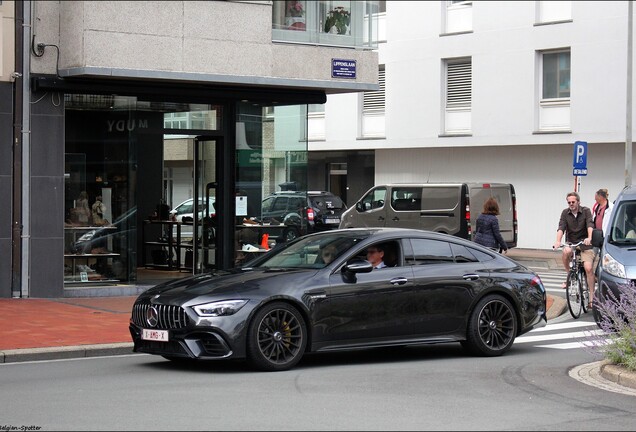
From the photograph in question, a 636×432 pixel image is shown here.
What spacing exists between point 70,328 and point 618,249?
741cm

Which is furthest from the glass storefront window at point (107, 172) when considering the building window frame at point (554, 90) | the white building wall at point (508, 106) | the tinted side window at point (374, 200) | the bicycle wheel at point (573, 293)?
the building window frame at point (554, 90)

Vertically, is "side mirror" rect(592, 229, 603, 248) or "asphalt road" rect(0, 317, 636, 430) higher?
"side mirror" rect(592, 229, 603, 248)

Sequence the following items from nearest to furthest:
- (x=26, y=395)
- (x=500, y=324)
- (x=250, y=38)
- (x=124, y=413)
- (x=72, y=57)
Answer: (x=124, y=413)
(x=26, y=395)
(x=500, y=324)
(x=72, y=57)
(x=250, y=38)

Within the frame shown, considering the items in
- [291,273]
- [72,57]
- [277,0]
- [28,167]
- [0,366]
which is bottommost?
[0,366]

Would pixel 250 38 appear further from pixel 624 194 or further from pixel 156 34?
pixel 624 194

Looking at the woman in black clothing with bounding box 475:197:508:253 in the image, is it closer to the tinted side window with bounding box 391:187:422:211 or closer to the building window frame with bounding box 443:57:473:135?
the tinted side window with bounding box 391:187:422:211

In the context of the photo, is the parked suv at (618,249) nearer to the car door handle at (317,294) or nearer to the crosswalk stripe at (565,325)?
the crosswalk stripe at (565,325)

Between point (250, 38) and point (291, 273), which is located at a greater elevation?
point (250, 38)

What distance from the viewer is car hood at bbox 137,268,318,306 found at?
10.9 metres

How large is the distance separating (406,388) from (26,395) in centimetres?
344

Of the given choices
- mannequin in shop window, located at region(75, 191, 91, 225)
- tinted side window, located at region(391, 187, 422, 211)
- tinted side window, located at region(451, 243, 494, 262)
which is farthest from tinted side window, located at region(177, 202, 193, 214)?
tinted side window, located at region(451, 243, 494, 262)

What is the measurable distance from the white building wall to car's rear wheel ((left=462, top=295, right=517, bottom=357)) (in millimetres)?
22639

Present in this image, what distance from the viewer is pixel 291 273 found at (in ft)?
37.4

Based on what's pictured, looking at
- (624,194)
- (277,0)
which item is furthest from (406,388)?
(277,0)
